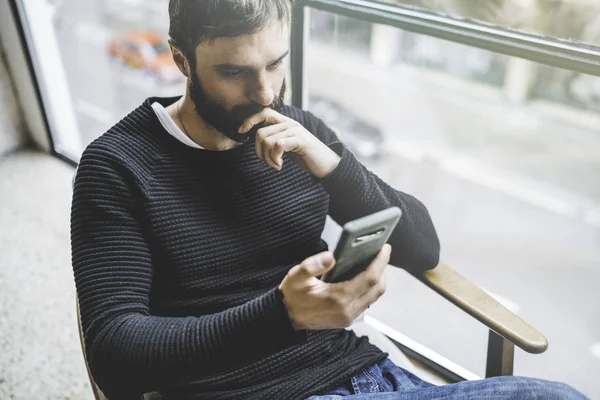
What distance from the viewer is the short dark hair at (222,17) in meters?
0.92

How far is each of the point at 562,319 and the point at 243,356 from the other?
79.3 inches

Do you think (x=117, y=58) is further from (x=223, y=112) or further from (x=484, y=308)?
(x=484, y=308)

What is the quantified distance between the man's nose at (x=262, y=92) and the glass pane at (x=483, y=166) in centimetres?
73

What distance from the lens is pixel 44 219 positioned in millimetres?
→ 2336

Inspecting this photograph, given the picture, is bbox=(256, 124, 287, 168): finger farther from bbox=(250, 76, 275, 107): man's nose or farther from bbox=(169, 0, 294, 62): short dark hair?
bbox=(169, 0, 294, 62): short dark hair

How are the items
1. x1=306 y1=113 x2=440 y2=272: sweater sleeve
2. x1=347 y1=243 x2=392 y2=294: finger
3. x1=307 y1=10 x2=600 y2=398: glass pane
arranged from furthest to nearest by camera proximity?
x1=307 y1=10 x2=600 y2=398: glass pane → x1=306 y1=113 x2=440 y2=272: sweater sleeve → x1=347 y1=243 x2=392 y2=294: finger

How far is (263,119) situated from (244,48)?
0.50 feet

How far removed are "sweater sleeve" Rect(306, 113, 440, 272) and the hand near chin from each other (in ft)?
0.09

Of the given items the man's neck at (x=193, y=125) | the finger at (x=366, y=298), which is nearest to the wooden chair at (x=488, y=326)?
the finger at (x=366, y=298)

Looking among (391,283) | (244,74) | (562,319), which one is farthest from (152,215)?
(562,319)

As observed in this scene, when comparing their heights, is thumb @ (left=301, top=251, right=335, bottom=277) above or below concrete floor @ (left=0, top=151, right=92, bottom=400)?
above

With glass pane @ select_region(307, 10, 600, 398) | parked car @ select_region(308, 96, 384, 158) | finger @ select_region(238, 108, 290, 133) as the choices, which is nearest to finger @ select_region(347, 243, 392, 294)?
finger @ select_region(238, 108, 290, 133)

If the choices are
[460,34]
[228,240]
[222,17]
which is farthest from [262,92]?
[460,34]

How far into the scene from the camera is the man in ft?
2.77
